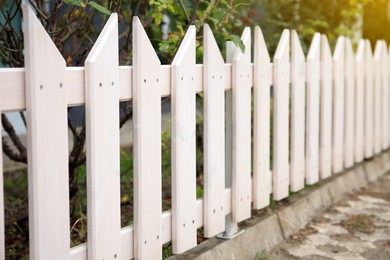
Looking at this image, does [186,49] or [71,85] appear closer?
[71,85]

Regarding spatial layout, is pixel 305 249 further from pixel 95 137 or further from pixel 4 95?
pixel 4 95

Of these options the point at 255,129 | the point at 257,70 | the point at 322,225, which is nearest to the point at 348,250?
the point at 322,225

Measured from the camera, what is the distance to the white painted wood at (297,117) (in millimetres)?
4176

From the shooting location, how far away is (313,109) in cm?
456

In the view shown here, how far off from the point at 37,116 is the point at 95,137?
30 cm

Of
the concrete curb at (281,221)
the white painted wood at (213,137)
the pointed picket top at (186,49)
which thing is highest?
the pointed picket top at (186,49)

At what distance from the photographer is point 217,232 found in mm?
3275

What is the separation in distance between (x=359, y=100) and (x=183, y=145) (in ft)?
9.85

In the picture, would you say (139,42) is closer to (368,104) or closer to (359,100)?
(359,100)

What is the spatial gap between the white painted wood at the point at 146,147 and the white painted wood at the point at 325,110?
2.23 m

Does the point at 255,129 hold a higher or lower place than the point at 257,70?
lower

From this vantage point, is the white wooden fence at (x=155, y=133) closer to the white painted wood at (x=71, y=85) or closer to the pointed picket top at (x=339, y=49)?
the white painted wood at (x=71, y=85)

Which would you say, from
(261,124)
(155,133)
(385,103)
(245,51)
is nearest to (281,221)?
(261,124)

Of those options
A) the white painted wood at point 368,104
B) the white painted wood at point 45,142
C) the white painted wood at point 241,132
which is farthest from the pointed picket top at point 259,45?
the white painted wood at point 368,104
